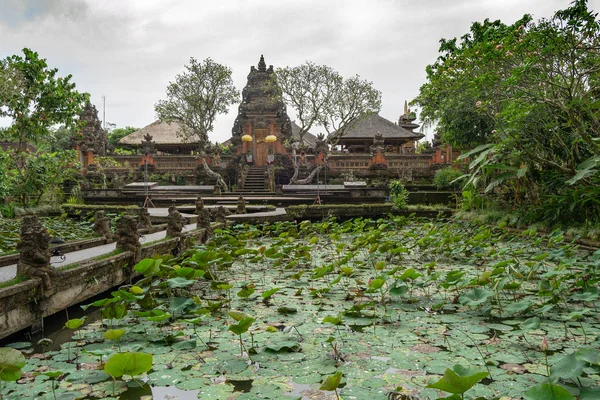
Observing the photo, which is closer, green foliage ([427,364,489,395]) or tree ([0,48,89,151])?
green foliage ([427,364,489,395])

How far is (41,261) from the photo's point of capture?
14.0ft

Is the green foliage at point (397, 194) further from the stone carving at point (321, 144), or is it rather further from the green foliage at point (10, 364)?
the green foliage at point (10, 364)

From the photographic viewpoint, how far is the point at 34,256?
4219 mm

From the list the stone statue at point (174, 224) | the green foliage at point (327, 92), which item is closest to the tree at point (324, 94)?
the green foliage at point (327, 92)

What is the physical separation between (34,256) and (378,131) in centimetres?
2861

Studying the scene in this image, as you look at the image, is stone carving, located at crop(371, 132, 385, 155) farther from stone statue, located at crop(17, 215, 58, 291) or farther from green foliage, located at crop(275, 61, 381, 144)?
stone statue, located at crop(17, 215, 58, 291)

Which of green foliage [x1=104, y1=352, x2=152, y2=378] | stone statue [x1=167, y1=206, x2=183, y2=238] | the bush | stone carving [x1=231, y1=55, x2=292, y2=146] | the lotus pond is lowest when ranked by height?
the lotus pond

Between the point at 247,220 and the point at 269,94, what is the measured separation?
17.8m

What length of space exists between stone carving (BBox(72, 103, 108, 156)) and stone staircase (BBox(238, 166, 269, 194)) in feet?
28.9

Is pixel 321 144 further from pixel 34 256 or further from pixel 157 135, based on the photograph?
pixel 34 256

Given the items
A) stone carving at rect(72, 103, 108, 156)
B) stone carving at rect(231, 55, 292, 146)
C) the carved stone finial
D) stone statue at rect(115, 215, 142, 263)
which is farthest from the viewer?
the carved stone finial

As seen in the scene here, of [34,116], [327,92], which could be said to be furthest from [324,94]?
[34,116]

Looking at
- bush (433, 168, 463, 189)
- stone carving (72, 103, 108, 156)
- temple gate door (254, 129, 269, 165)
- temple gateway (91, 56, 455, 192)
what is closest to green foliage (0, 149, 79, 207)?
temple gateway (91, 56, 455, 192)

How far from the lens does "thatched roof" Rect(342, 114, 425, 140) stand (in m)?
30.6
